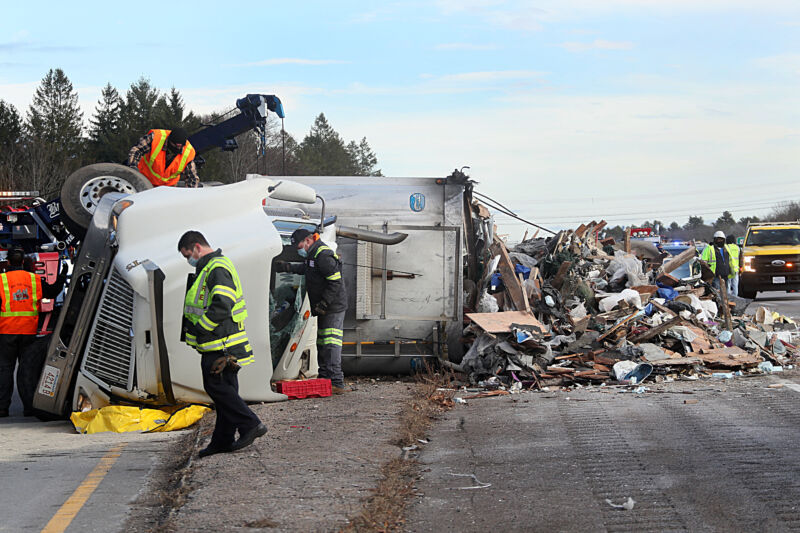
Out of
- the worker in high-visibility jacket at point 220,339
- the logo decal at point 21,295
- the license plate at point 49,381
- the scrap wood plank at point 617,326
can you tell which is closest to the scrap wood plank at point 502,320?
the scrap wood plank at point 617,326

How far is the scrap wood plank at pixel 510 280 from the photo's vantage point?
13.0 meters

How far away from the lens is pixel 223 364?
7344mm

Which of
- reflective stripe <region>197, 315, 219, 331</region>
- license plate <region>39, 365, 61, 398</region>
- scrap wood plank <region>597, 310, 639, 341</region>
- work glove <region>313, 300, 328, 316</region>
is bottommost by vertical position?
license plate <region>39, 365, 61, 398</region>

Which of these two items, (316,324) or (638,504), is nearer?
(638,504)

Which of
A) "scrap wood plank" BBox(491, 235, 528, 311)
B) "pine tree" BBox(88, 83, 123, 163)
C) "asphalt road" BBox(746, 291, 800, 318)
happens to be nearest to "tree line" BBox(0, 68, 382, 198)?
"pine tree" BBox(88, 83, 123, 163)

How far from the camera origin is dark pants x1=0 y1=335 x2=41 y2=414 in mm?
10469

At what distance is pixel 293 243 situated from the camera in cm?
1066

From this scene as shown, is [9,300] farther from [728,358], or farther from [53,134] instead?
[53,134]

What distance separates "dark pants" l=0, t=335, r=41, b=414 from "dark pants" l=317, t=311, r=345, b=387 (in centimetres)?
303

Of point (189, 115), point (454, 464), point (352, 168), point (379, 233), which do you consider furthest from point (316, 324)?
point (352, 168)

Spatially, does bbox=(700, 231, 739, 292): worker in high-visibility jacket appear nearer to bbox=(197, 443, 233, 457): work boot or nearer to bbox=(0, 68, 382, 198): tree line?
bbox=(197, 443, 233, 457): work boot

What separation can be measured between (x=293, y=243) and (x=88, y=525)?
5362 mm

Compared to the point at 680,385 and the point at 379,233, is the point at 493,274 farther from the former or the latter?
the point at 680,385

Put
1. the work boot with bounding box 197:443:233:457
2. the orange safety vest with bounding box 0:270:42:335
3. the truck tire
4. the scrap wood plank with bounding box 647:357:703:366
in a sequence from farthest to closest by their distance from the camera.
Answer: the scrap wood plank with bounding box 647:357:703:366 < the truck tire < the orange safety vest with bounding box 0:270:42:335 < the work boot with bounding box 197:443:233:457
